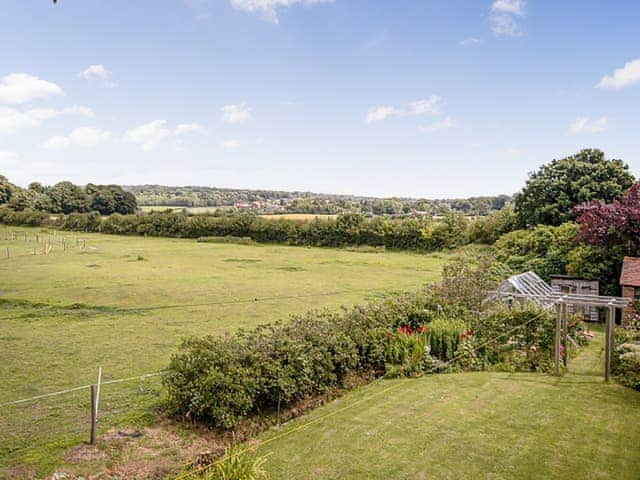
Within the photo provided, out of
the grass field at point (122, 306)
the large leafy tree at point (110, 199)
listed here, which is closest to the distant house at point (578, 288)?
the grass field at point (122, 306)

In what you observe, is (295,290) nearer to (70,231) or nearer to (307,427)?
(307,427)

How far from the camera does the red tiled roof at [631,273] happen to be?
15094 millimetres

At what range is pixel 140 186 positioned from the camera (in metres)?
118

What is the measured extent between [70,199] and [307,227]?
46.5m

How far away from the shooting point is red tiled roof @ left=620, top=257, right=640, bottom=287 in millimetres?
15094

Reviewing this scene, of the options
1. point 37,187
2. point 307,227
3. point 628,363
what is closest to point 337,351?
point 628,363

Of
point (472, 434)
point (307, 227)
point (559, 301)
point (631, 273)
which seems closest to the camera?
point (472, 434)

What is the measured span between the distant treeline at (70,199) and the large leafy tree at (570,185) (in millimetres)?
62277

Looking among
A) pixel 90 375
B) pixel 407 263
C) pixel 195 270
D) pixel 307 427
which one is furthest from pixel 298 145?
pixel 307 427

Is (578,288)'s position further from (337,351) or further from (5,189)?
(5,189)

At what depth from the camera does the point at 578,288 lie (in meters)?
18.2

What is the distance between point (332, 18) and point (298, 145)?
30.9 meters

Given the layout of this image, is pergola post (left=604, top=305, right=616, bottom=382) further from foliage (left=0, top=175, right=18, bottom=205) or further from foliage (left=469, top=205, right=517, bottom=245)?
foliage (left=0, top=175, right=18, bottom=205)

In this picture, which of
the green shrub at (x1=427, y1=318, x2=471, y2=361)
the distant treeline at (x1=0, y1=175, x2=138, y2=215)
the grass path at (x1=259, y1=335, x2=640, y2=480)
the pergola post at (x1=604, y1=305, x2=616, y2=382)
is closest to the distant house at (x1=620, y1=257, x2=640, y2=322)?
the pergola post at (x1=604, y1=305, x2=616, y2=382)
